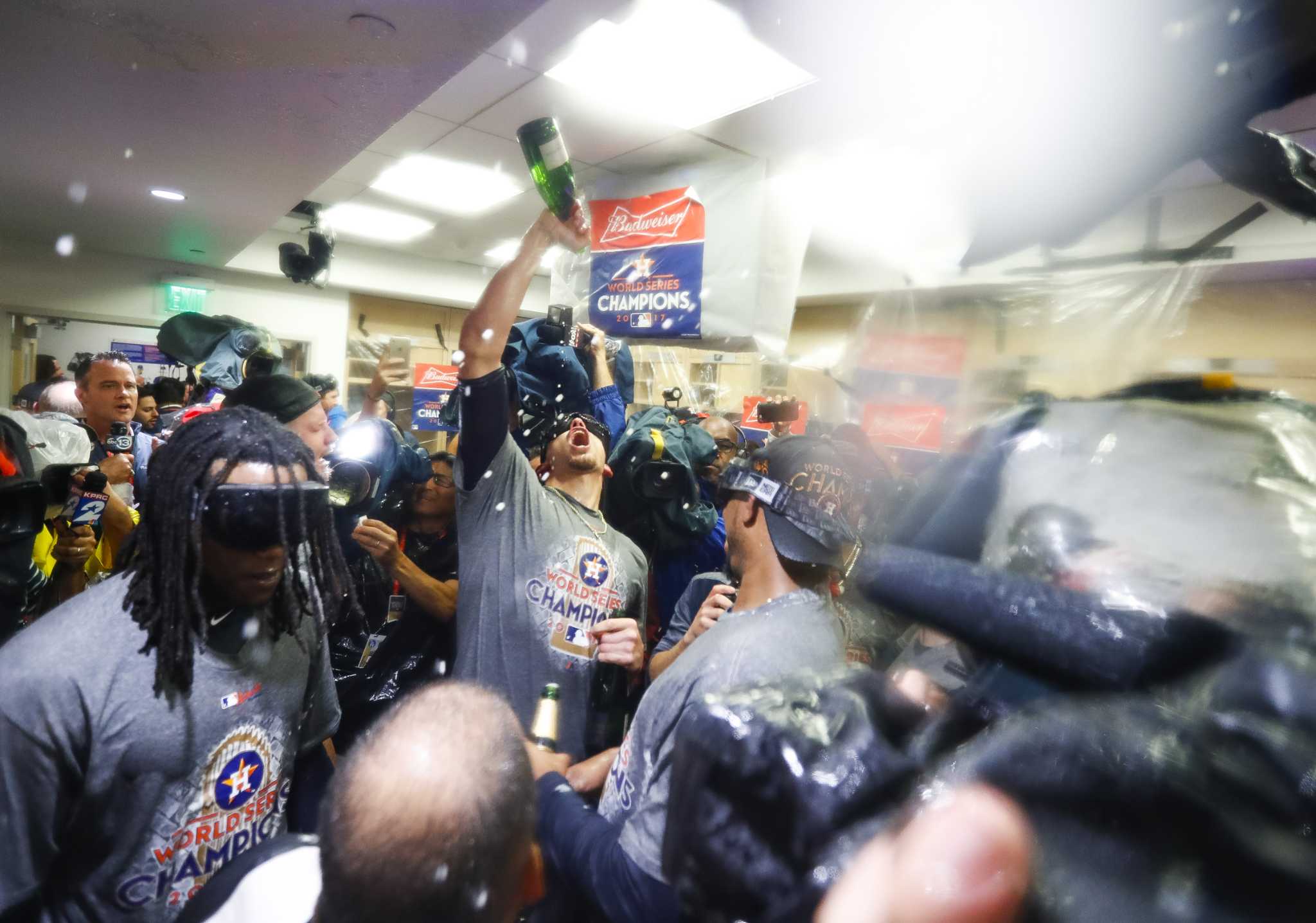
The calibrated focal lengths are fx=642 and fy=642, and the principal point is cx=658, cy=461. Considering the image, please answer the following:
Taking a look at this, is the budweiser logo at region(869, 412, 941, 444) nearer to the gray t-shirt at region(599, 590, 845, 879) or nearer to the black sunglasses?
the gray t-shirt at region(599, 590, 845, 879)

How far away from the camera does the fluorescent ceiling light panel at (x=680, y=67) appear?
2135mm

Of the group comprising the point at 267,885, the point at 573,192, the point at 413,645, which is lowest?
the point at 413,645

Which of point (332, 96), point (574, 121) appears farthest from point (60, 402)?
point (574, 121)

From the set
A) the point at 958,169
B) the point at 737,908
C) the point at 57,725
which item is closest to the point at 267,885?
the point at 57,725

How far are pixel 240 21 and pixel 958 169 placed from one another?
239 centimetres

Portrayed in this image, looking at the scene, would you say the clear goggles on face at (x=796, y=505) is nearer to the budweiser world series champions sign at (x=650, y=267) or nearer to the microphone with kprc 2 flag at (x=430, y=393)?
the budweiser world series champions sign at (x=650, y=267)

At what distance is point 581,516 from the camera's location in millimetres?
2092

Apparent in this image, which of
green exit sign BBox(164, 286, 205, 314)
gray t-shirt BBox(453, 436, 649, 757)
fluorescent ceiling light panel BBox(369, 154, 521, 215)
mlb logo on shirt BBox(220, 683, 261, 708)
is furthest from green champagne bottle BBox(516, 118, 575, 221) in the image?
green exit sign BBox(164, 286, 205, 314)

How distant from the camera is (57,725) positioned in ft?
3.17

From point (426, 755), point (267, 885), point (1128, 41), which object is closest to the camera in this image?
point (1128, 41)

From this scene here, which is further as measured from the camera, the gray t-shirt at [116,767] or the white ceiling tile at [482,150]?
the white ceiling tile at [482,150]

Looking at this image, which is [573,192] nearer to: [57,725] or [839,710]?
[57,725]

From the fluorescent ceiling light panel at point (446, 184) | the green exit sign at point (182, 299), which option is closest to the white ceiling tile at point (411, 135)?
the fluorescent ceiling light panel at point (446, 184)

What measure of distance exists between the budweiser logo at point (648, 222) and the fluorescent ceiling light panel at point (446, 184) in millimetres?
1009
